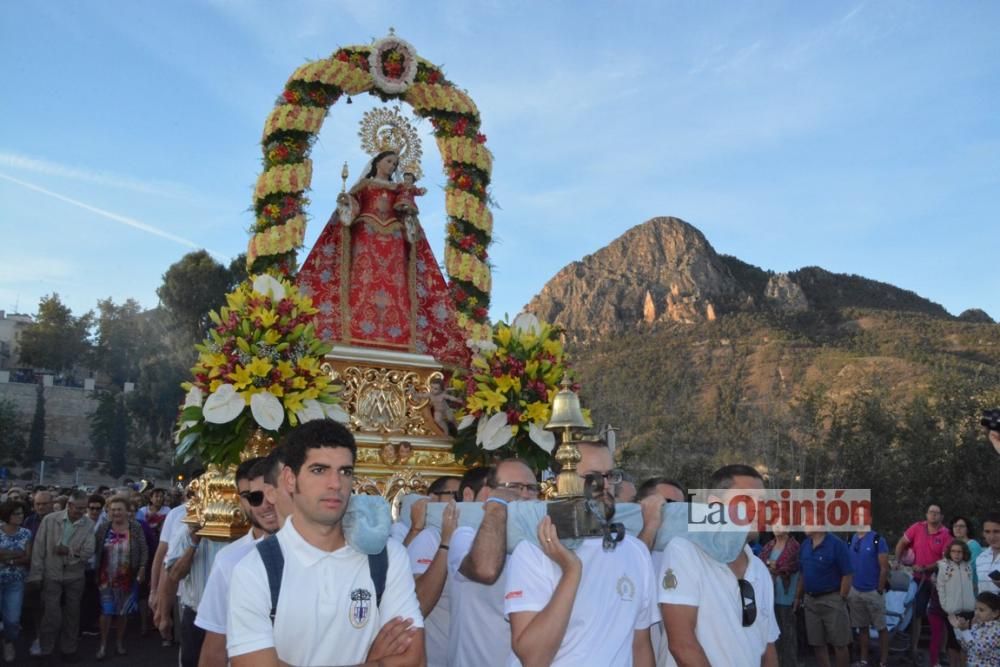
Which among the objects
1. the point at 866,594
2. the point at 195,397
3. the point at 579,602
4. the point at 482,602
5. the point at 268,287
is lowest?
the point at 866,594

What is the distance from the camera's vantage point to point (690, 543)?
3893 mm

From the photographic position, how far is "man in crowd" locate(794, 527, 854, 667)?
8.96 meters

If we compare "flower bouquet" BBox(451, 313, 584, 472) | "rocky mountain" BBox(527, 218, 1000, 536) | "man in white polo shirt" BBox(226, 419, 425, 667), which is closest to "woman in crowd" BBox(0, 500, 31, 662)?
"flower bouquet" BBox(451, 313, 584, 472)

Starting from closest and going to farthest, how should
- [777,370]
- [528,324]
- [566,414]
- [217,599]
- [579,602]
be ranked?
1. [579,602]
2. [217,599]
3. [566,414]
4. [528,324]
5. [777,370]

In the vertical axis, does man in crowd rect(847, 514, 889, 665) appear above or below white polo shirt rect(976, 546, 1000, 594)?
below

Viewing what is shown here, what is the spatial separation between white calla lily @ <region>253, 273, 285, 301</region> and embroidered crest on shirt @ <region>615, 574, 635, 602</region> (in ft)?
14.9

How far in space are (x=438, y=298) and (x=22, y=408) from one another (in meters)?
62.3

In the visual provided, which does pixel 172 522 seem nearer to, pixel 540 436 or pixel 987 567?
pixel 540 436

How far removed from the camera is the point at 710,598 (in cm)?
381

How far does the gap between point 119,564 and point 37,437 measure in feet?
170

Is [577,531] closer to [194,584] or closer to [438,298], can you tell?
[194,584]

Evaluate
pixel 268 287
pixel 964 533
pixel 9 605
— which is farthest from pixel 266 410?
pixel 964 533

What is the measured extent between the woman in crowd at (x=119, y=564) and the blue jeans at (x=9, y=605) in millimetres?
984

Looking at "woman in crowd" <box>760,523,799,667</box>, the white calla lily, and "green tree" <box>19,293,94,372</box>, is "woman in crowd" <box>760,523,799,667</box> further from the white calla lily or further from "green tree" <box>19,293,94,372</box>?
"green tree" <box>19,293,94,372</box>
